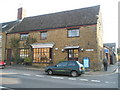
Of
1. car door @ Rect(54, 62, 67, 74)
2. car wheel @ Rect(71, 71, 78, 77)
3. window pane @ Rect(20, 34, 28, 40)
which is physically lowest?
car wheel @ Rect(71, 71, 78, 77)

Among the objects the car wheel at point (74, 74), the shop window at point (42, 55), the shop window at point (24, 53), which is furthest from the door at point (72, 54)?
the shop window at point (24, 53)

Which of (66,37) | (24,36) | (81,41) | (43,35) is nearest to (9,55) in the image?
(24,36)

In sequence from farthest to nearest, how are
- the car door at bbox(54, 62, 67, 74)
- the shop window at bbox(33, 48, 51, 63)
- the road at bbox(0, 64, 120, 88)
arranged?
the shop window at bbox(33, 48, 51, 63), the car door at bbox(54, 62, 67, 74), the road at bbox(0, 64, 120, 88)

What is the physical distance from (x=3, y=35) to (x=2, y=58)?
A: 406 centimetres

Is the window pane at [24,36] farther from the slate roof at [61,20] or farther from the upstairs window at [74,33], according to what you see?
the upstairs window at [74,33]

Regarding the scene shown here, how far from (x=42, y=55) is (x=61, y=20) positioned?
6044 mm

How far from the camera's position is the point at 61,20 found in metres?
21.2

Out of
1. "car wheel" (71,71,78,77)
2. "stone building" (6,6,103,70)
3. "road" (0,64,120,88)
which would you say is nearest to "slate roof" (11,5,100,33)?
"stone building" (6,6,103,70)

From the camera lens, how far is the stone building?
17.3m

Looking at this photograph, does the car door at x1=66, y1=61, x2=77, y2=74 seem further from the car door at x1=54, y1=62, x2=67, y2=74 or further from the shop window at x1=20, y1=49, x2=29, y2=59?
the shop window at x1=20, y1=49, x2=29, y2=59

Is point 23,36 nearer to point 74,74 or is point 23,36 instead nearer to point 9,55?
point 9,55

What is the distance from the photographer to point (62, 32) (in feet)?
63.7

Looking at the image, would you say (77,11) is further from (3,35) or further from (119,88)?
(119,88)

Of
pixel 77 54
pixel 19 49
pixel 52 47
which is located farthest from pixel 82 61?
pixel 19 49
